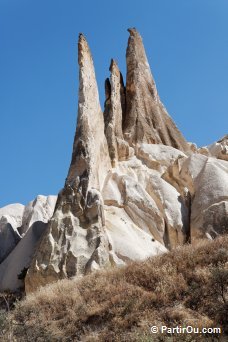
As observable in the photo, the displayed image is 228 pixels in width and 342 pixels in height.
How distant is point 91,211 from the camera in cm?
2175

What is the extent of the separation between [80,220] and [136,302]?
6733 millimetres

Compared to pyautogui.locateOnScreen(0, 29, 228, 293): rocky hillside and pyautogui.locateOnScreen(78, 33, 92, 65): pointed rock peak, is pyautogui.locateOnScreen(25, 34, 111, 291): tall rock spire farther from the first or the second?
pyautogui.locateOnScreen(78, 33, 92, 65): pointed rock peak

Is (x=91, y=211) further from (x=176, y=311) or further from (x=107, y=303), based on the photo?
(x=176, y=311)

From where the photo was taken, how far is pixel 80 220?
21688 mm

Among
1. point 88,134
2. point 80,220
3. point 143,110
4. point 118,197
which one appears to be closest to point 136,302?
point 80,220

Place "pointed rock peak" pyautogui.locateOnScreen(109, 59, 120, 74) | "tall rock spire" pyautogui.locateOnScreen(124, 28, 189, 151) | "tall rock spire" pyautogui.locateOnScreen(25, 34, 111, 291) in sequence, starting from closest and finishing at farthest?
"tall rock spire" pyautogui.locateOnScreen(25, 34, 111, 291) < "tall rock spire" pyautogui.locateOnScreen(124, 28, 189, 151) < "pointed rock peak" pyautogui.locateOnScreen(109, 59, 120, 74)

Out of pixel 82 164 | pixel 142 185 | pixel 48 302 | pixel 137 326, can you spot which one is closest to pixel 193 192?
pixel 142 185

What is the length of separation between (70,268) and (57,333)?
16.6 ft

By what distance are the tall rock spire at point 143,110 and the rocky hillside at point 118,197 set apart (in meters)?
0.06

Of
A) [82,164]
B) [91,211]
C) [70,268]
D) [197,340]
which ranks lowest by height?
[197,340]

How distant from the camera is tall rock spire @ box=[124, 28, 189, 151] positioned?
1187 inches

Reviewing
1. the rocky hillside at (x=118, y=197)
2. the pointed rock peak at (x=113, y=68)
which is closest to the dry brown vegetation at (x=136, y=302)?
the rocky hillside at (x=118, y=197)

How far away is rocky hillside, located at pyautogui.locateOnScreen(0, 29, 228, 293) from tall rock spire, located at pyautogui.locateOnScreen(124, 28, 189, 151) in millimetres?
63

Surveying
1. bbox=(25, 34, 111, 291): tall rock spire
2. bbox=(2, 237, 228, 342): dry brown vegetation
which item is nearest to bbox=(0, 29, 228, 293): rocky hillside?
bbox=(25, 34, 111, 291): tall rock spire
